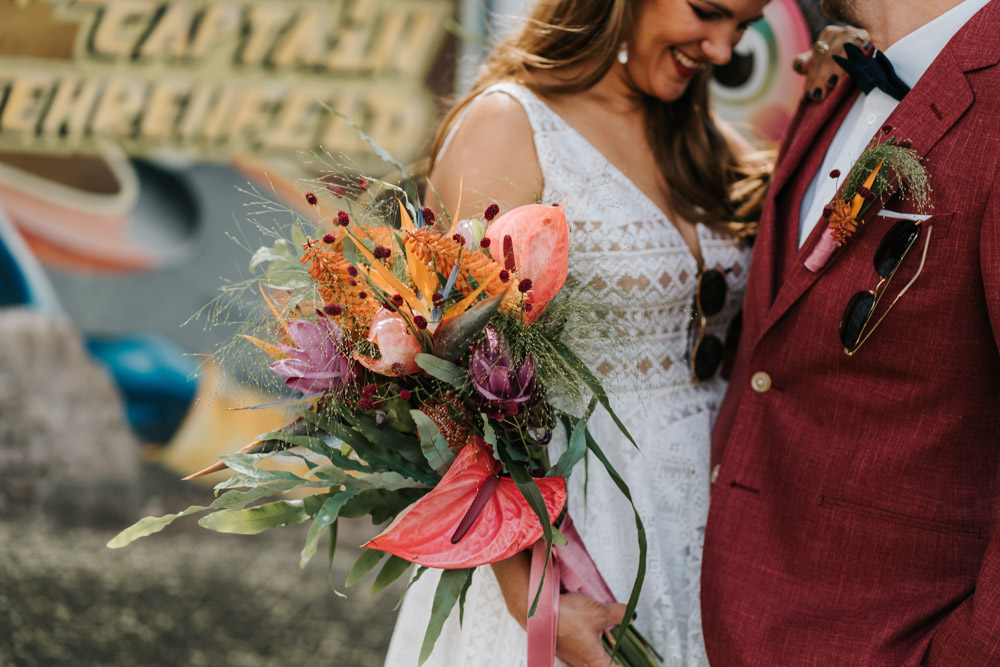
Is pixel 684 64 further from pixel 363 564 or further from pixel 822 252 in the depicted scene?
pixel 363 564

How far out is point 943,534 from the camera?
1401 mm

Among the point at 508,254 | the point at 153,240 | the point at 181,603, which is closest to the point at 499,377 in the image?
the point at 508,254

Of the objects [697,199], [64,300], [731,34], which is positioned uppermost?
[731,34]

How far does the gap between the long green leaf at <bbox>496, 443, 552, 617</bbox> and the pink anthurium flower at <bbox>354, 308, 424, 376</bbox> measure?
0.20 m

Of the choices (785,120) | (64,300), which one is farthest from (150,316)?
(785,120)

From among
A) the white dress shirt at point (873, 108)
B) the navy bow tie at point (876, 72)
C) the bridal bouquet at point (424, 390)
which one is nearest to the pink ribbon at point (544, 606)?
the bridal bouquet at point (424, 390)

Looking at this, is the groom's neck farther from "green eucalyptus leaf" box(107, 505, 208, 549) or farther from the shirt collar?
"green eucalyptus leaf" box(107, 505, 208, 549)

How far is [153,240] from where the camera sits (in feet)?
13.6

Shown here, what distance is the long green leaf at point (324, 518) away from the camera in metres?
1.20

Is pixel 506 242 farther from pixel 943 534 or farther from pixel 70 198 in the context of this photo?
pixel 70 198

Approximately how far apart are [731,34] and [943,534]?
110 cm

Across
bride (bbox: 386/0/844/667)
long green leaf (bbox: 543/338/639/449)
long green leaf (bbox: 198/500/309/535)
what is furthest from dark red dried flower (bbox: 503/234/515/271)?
long green leaf (bbox: 198/500/309/535)

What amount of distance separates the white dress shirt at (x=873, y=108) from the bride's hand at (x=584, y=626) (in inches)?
30.5

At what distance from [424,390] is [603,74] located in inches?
40.2
